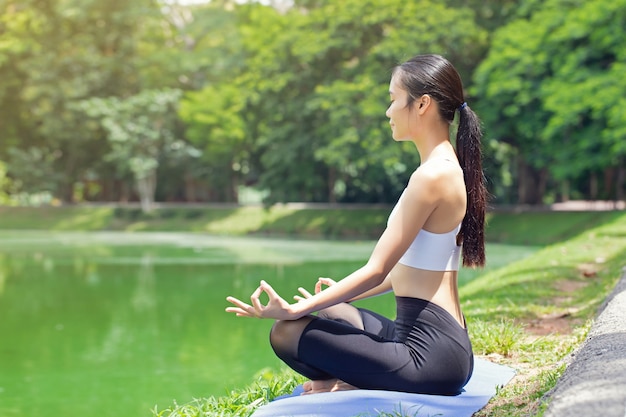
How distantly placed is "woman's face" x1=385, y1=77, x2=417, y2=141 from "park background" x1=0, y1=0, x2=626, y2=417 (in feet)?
3.52

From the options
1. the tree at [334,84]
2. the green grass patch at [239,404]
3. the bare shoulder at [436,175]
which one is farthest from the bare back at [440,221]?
the tree at [334,84]

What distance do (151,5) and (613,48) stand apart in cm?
2095

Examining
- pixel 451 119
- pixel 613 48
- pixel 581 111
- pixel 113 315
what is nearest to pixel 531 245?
pixel 581 111

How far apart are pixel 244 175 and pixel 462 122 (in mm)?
31646

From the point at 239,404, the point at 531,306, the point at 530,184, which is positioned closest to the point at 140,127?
the point at 530,184

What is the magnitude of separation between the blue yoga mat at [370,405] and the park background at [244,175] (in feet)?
0.83

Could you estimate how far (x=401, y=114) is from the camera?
3234 mm

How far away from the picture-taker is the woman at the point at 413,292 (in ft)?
10.0

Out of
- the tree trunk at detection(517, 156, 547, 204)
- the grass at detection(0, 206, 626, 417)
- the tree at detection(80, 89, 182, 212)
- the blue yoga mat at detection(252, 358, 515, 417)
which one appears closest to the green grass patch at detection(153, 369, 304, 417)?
the grass at detection(0, 206, 626, 417)

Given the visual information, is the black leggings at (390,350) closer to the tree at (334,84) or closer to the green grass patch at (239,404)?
the green grass patch at (239,404)

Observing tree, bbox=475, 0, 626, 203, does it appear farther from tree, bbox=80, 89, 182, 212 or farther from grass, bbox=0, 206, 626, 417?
tree, bbox=80, 89, 182, 212

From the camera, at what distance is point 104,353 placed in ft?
25.6

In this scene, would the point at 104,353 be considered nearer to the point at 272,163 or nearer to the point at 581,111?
the point at 581,111

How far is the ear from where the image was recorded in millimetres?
3180
